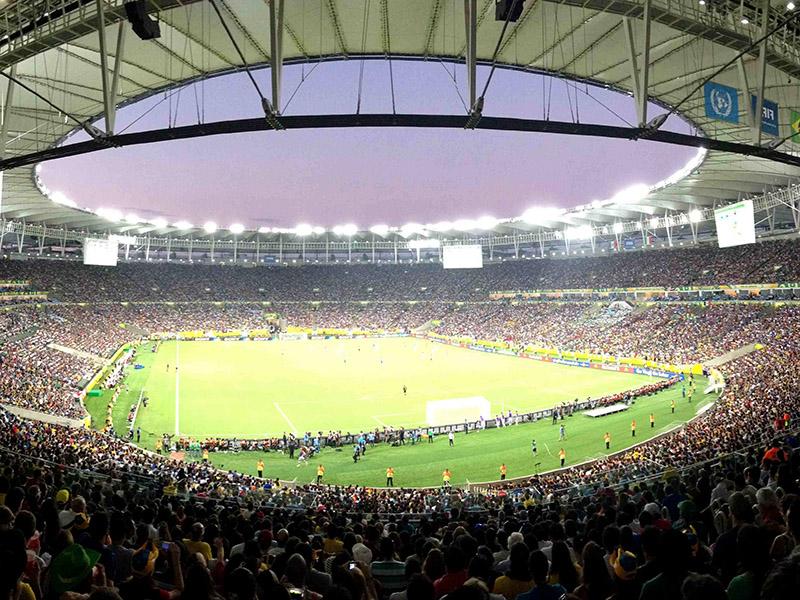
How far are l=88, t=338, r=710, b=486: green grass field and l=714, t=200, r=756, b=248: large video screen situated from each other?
1075cm

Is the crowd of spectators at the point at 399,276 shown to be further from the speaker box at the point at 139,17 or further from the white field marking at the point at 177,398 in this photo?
the speaker box at the point at 139,17

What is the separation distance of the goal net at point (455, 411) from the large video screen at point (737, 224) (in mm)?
21346

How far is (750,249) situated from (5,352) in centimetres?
7147

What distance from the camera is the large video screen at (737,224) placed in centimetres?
3659

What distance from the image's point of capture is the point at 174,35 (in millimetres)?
17938

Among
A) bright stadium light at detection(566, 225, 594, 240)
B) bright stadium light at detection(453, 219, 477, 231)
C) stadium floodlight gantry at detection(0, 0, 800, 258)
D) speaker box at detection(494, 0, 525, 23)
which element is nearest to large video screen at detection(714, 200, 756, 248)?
stadium floodlight gantry at detection(0, 0, 800, 258)

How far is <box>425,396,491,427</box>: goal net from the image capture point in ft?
108

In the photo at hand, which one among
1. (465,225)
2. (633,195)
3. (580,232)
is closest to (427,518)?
(633,195)

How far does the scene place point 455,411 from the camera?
34.6 m

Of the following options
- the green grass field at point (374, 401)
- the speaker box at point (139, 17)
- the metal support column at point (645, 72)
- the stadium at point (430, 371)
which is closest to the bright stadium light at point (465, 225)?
the stadium at point (430, 371)

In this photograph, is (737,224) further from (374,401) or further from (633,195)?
(374,401)

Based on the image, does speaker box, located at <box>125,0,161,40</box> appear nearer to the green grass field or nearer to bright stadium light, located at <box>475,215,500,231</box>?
the green grass field

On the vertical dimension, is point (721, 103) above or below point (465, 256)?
below

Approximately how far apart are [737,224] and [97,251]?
6051 cm
